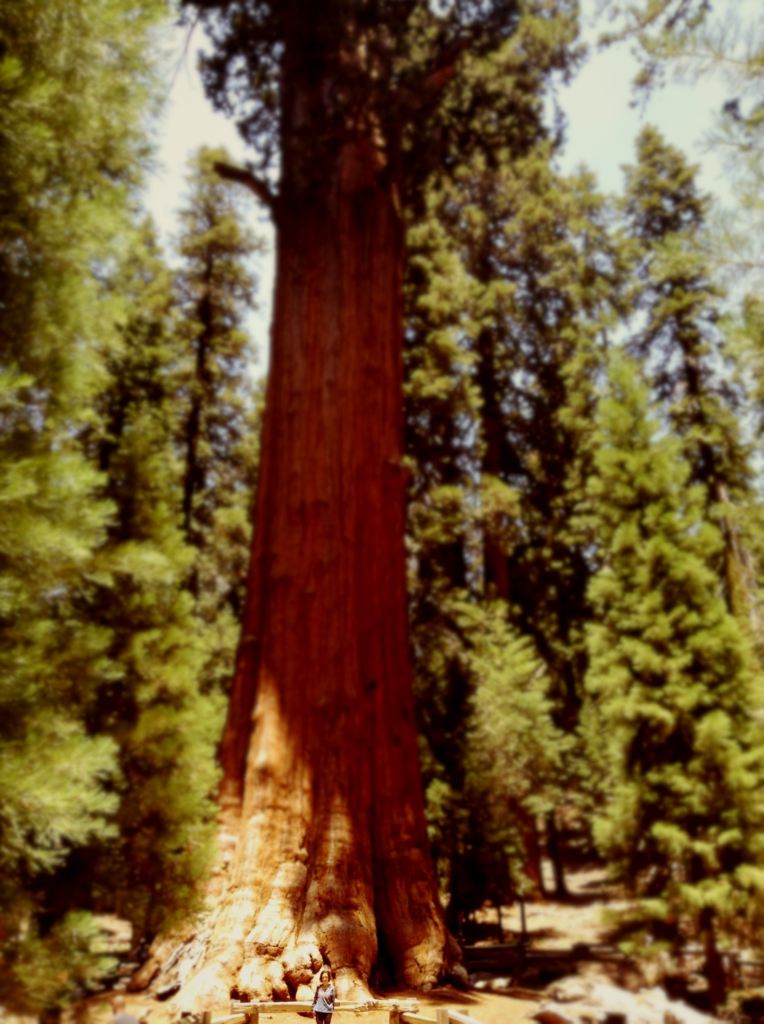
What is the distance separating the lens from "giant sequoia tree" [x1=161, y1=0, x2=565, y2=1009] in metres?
4.76

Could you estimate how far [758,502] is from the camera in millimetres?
13438

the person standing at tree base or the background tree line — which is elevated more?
the background tree line

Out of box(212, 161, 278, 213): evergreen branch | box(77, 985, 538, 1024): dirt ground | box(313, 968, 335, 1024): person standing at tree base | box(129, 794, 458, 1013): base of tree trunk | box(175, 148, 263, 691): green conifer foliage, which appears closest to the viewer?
box(313, 968, 335, 1024): person standing at tree base

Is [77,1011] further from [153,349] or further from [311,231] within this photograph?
[153,349]

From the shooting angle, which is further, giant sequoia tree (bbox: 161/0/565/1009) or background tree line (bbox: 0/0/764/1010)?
giant sequoia tree (bbox: 161/0/565/1009)

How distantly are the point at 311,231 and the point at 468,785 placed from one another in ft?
24.6

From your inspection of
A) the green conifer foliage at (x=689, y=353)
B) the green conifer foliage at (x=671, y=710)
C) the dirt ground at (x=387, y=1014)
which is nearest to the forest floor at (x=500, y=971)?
the dirt ground at (x=387, y=1014)

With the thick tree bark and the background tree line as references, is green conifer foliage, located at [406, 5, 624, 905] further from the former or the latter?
the thick tree bark

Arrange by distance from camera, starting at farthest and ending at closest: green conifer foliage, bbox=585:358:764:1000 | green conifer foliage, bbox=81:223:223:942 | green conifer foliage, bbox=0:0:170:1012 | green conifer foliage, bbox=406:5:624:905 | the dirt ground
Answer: green conifer foliage, bbox=406:5:624:905 → green conifer foliage, bbox=585:358:764:1000 → green conifer foliage, bbox=81:223:223:942 → the dirt ground → green conifer foliage, bbox=0:0:170:1012

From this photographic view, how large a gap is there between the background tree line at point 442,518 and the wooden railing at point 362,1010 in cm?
86

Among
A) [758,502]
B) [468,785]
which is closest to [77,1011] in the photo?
[468,785]

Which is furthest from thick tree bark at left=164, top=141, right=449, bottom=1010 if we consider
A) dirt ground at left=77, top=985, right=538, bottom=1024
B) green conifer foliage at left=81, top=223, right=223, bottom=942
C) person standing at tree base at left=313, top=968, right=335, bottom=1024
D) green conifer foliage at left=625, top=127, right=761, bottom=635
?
green conifer foliage at left=625, top=127, right=761, bottom=635

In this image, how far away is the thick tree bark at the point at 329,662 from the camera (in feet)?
15.2

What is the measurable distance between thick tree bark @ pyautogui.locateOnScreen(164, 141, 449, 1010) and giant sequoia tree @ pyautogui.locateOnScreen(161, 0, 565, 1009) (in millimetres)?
15
